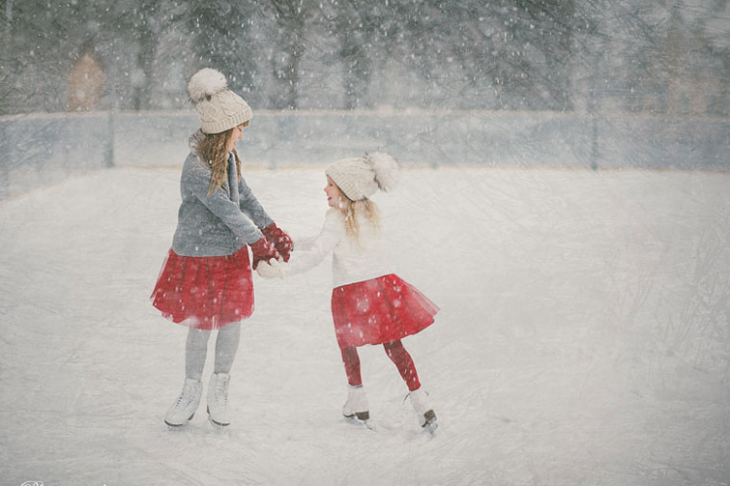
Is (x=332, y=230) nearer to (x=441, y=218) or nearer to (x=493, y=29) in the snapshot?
(x=441, y=218)

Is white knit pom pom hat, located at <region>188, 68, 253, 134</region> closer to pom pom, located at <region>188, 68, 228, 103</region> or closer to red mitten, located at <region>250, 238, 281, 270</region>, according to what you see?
pom pom, located at <region>188, 68, 228, 103</region>

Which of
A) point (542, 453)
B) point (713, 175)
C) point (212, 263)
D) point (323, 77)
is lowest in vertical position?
point (542, 453)

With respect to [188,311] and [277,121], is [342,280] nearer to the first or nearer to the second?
[188,311]

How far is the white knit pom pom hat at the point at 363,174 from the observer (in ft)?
5.51

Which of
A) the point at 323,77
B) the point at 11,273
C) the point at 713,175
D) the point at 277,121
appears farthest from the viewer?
the point at 323,77

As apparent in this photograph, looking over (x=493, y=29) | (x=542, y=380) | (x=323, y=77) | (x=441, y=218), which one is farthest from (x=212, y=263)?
(x=323, y=77)

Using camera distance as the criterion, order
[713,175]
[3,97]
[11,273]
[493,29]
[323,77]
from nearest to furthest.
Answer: [11,273] → [3,97] → [713,175] → [493,29] → [323,77]

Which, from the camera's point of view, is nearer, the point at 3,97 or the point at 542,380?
the point at 542,380

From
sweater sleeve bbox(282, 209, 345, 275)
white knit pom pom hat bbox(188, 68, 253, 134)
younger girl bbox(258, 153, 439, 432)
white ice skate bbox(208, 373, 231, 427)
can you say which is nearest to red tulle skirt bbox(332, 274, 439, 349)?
younger girl bbox(258, 153, 439, 432)

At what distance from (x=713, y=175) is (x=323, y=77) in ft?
13.5

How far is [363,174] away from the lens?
1681mm

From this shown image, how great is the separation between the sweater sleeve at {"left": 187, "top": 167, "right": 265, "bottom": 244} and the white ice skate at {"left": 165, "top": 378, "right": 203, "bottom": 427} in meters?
0.42

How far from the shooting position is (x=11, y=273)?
2791mm

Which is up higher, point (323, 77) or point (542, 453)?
point (323, 77)
